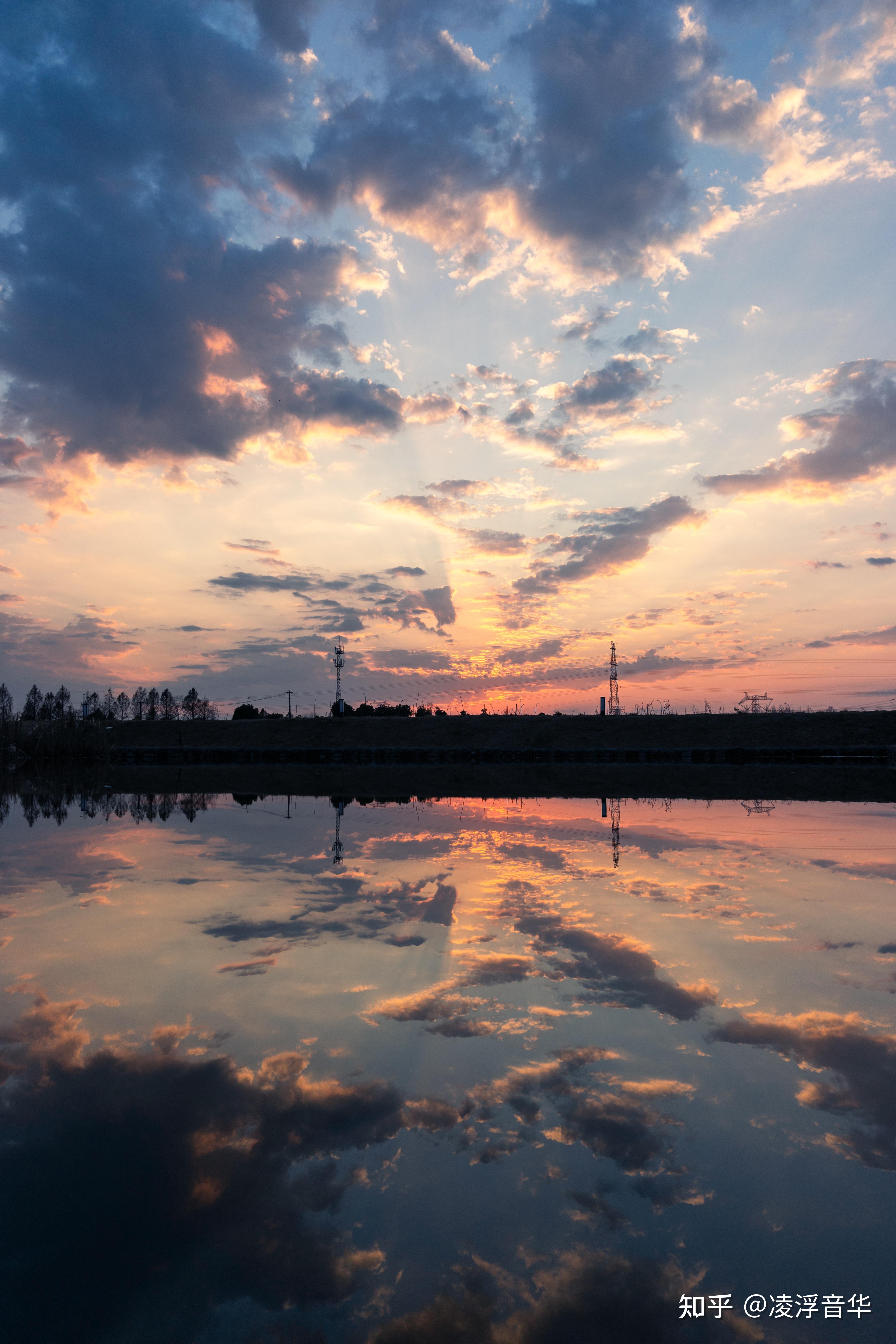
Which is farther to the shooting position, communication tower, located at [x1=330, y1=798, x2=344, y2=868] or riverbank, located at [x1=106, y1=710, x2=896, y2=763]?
riverbank, located at [x1=106, y1=710, x2=896, y2=763]

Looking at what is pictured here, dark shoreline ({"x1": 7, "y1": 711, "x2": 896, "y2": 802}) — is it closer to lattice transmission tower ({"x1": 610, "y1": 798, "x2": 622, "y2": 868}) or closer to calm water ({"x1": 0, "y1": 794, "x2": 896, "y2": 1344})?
lattice transmission tower ({"x1": 610, "y1": 798, "x2": 622, "y2": 868})

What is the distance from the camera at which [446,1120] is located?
5.79 metres

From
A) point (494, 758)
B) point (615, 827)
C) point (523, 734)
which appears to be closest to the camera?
point (615, 827)

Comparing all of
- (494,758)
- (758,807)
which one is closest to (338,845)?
(758,807)

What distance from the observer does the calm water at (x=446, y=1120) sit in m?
4.08

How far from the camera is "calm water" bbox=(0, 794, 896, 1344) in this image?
4.08 m

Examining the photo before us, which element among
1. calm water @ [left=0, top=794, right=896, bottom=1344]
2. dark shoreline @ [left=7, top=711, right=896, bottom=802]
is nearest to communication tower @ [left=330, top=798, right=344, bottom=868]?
calm water @ [left=0, top=794, right=896, bottom=1344]

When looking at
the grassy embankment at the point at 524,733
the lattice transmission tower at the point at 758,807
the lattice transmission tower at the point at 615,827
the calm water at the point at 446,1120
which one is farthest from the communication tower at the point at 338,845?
the grassy embankment at the point at 524,733

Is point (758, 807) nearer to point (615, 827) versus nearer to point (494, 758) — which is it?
point (615, 827)

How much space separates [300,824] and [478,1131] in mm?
20157

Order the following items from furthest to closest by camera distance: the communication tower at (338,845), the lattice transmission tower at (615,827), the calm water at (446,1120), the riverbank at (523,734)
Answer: the riverbank at (523,734)
the lattice transmission tower at (615,827)
the communication tower at (338,845)
the calm water at (446,1120)

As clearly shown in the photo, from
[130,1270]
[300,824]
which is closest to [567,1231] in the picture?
[130,1270]

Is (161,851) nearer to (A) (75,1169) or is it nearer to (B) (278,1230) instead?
A: (A) (75,1169)

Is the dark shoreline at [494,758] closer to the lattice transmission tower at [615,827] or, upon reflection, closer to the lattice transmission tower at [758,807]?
the lattice transmission tower at [758,807]
